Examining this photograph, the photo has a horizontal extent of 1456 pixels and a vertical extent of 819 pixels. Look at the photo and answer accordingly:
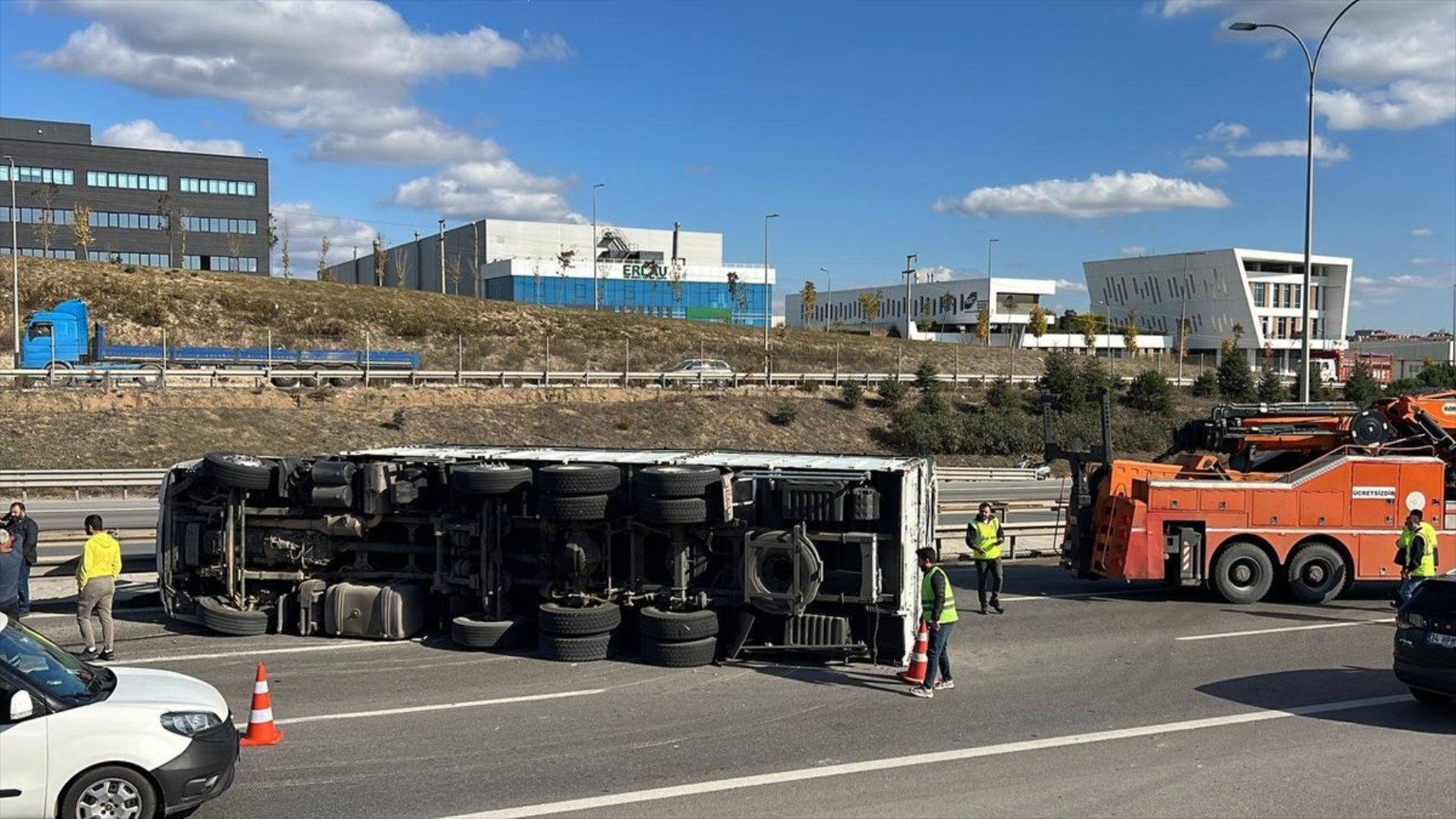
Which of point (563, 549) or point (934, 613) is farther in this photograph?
point (563, 549)

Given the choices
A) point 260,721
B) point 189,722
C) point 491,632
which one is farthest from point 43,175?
point 189,722

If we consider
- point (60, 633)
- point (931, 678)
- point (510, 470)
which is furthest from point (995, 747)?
point (60, 633)

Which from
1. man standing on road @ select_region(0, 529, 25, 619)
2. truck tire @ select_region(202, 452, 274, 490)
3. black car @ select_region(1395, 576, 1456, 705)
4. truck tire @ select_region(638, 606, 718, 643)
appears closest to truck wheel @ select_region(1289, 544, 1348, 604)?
black car @ select_region(1395, 576, 1456, 705)

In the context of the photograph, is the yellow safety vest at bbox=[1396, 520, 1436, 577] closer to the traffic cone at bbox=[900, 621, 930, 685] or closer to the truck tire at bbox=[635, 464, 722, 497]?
the traffic cone at bbox=[900, 621, 930, 685]

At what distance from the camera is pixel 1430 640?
947cm

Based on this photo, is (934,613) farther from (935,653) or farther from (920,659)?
(920,659)

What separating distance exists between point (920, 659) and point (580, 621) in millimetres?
3526

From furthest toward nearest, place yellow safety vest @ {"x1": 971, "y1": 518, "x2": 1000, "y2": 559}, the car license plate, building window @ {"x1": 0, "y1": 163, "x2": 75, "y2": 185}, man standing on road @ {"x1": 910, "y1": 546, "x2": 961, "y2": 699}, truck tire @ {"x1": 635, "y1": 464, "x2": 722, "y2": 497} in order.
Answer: building window @ {"x1": 0, "y1": 163, "x2": 75, "y2": 185} < yellow safety vest @ {"x1": 971, "y1": 518, "x2": 1000, "y2": 559} < truck tire @ {"x1": 635, "y1": 464, "x2": 722, "y2": 497} < man standing on road @ {"x1": 910, "y1": 546, "x2": 961, "y2": 699} < the car license plate

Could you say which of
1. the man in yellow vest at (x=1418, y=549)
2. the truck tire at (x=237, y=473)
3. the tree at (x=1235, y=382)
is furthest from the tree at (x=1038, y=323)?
the truck tire at (x=237, y=473)

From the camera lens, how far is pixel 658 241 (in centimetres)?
12800

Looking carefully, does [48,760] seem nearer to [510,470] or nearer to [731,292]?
[510,470]

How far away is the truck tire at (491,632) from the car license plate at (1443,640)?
8724 mm

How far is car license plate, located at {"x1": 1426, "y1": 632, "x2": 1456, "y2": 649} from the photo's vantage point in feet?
30.5

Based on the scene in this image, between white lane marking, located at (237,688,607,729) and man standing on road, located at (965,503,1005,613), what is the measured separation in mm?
6121
